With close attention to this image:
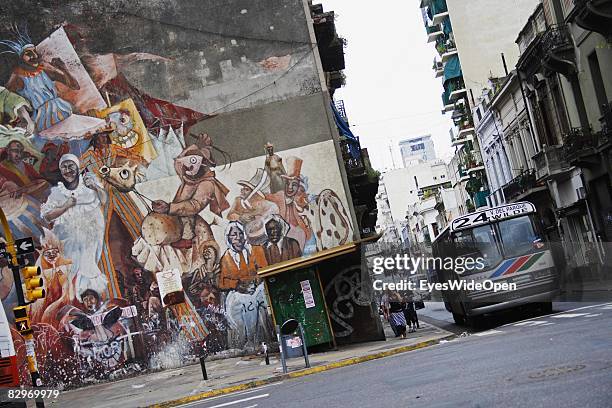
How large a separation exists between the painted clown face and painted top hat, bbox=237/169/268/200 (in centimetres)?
137

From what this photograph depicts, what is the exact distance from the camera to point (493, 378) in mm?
10406

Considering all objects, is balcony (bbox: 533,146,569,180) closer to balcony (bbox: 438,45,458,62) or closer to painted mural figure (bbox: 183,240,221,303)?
painted mural figure (bbox: 183,240,221,303)

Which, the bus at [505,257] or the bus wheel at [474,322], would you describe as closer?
the bus at [505,257]

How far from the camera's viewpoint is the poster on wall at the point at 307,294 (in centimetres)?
2547

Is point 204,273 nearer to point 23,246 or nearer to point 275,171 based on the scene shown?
point 275,171

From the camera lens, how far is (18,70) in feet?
90.3

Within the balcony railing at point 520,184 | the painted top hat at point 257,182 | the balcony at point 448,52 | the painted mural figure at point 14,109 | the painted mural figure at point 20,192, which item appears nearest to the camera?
the painted mural figure at point 20,192

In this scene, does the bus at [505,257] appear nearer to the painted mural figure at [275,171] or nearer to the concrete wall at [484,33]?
the painted mural figure at [275,171]

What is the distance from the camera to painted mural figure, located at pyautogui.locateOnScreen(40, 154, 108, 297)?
2688cm

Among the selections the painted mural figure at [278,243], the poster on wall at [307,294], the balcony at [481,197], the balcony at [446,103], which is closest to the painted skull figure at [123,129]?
the painted mural figure at [278,243]

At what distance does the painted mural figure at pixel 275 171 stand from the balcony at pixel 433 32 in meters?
48.0

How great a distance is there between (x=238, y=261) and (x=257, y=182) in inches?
98.6

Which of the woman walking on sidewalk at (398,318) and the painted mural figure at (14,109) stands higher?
the painted mural figure at (14,109)

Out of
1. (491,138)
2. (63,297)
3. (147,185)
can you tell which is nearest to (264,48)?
(147,185)
